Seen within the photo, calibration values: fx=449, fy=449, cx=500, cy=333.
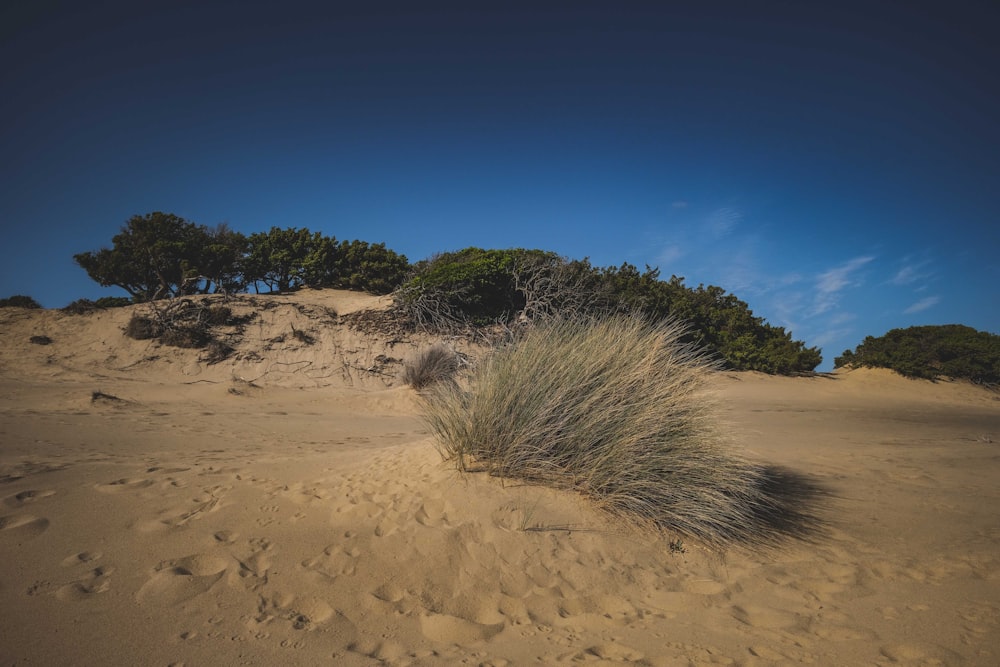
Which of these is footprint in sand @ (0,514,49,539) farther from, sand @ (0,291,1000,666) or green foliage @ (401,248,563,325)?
green foliage @ (401,248,563,325)

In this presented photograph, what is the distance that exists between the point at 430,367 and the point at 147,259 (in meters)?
15.3

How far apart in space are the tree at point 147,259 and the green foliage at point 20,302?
155 inches

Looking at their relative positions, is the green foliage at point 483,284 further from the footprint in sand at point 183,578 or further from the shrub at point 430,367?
the footprint in sand at point 183,578

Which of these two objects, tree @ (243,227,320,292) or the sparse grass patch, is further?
tree @ (243,227,320,292)

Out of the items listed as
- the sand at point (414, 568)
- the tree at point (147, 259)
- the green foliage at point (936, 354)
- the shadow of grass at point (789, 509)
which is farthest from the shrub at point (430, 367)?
the green foliage at point (936, 354)

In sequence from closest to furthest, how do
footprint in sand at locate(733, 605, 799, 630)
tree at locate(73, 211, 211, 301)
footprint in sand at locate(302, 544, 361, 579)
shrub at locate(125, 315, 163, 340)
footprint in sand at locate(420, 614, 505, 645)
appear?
footprint in sand at locate(420, 614, 505, 645)
footprint in sand at locate(733, 605, 799, 630)
footprint in sand at locate(302, 544, 361, 579)
shrub at locate(125, 315, 163, 340)
tree at locate(73, 211, 211, 301)

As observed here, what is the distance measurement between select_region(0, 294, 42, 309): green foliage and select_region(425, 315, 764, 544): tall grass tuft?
17.3 m

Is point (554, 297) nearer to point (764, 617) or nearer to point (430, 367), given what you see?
point (430, 367)

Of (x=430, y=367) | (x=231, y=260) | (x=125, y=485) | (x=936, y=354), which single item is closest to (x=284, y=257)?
(x=231, y=260)

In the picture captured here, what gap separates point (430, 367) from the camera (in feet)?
40.3

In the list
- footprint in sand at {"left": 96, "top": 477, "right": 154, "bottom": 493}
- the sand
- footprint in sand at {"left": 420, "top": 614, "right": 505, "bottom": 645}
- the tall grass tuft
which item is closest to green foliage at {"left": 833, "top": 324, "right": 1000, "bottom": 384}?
the sand

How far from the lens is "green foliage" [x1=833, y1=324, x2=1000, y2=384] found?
66.1ft

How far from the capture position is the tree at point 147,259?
18766 mm

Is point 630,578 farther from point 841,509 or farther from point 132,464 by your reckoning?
point 132,464
